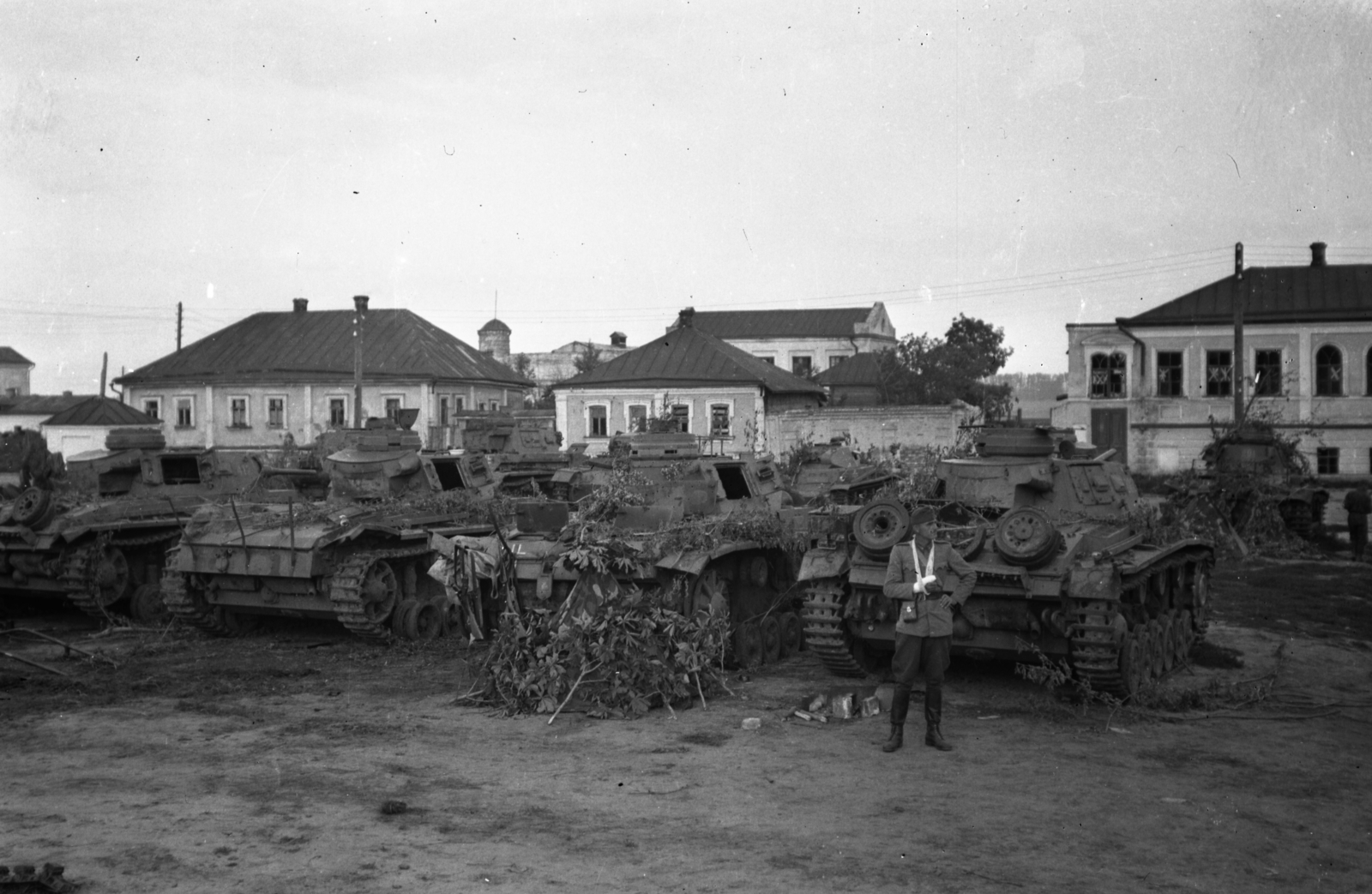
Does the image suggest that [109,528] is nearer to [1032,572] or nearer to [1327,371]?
[1032,572]

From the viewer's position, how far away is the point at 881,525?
38.0 ft

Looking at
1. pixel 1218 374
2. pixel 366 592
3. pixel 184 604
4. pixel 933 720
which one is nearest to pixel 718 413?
pixel 1218 374

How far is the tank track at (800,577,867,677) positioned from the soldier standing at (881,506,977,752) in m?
1.70

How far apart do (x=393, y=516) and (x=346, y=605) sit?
157 centimetres

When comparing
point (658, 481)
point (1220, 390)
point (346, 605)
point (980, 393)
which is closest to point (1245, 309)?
point (1220, 390)

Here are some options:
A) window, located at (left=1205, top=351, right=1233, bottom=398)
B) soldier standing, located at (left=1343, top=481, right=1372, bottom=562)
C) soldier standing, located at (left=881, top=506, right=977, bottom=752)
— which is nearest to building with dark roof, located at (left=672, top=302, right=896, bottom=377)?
window, located at (left=1205, top=351, right=1233, bottom=398)

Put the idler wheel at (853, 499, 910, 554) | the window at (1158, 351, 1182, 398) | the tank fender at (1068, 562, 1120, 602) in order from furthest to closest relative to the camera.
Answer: the window at (1158, 351, 1182, 398) → the idler wheel at (853, 499, 910, 554) → the tank fender at (1068, 562, 1120, 602)

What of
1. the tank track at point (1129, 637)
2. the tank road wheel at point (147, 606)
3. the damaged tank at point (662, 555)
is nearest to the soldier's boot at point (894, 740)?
the tank track at point (1129, 637)

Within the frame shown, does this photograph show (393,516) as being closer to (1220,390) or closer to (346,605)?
(346,605)

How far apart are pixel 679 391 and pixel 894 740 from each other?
33988 mm

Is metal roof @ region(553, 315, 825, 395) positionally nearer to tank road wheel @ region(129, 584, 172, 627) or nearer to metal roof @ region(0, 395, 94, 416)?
metal roof @ region(0, 395, 94, 416)

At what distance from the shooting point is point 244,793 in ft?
27.9

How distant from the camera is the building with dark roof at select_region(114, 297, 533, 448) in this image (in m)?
45.8

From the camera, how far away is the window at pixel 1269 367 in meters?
39.4
